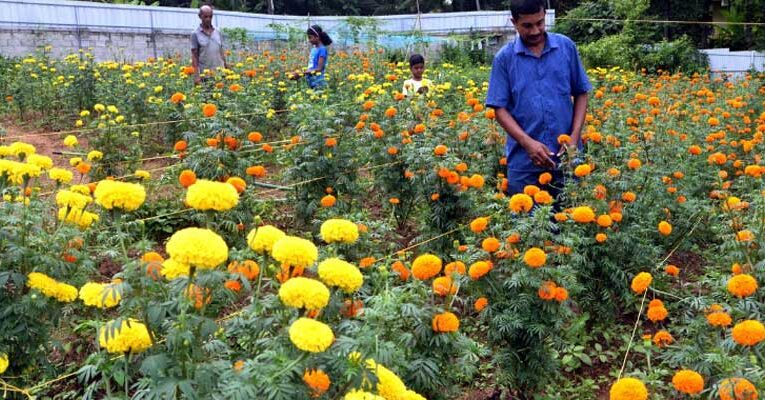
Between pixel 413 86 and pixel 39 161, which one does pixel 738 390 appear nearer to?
pixel 39 161

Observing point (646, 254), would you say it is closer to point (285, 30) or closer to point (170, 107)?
point (170, 107)

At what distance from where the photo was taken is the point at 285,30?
1641 cm

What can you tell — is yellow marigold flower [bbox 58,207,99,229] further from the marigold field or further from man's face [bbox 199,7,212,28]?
man's face [bbox 199,7,212,28]

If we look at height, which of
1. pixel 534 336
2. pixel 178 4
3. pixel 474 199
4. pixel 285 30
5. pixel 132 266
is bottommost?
pixel 534 336

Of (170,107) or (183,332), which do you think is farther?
(170,107)

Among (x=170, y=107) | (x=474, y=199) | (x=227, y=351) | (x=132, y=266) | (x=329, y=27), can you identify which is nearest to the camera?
(x=132, y=266)

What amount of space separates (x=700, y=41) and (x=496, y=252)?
2303 cm

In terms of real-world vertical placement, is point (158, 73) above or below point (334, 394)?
above

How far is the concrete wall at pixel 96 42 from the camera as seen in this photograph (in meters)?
13.7

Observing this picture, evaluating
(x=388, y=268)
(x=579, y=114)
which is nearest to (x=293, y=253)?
(x=388, y=268)

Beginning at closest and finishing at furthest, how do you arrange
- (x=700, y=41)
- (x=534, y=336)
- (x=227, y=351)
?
1. (x=227, y=351)
2. (x=534, y=336)
3. (x=700, y=41)

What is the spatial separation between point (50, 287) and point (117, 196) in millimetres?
899

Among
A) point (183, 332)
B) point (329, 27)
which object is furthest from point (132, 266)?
point (329, 27)

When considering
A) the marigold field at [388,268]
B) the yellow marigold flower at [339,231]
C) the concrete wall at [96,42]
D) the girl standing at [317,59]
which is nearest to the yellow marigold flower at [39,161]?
the marigold field at [388,268]
